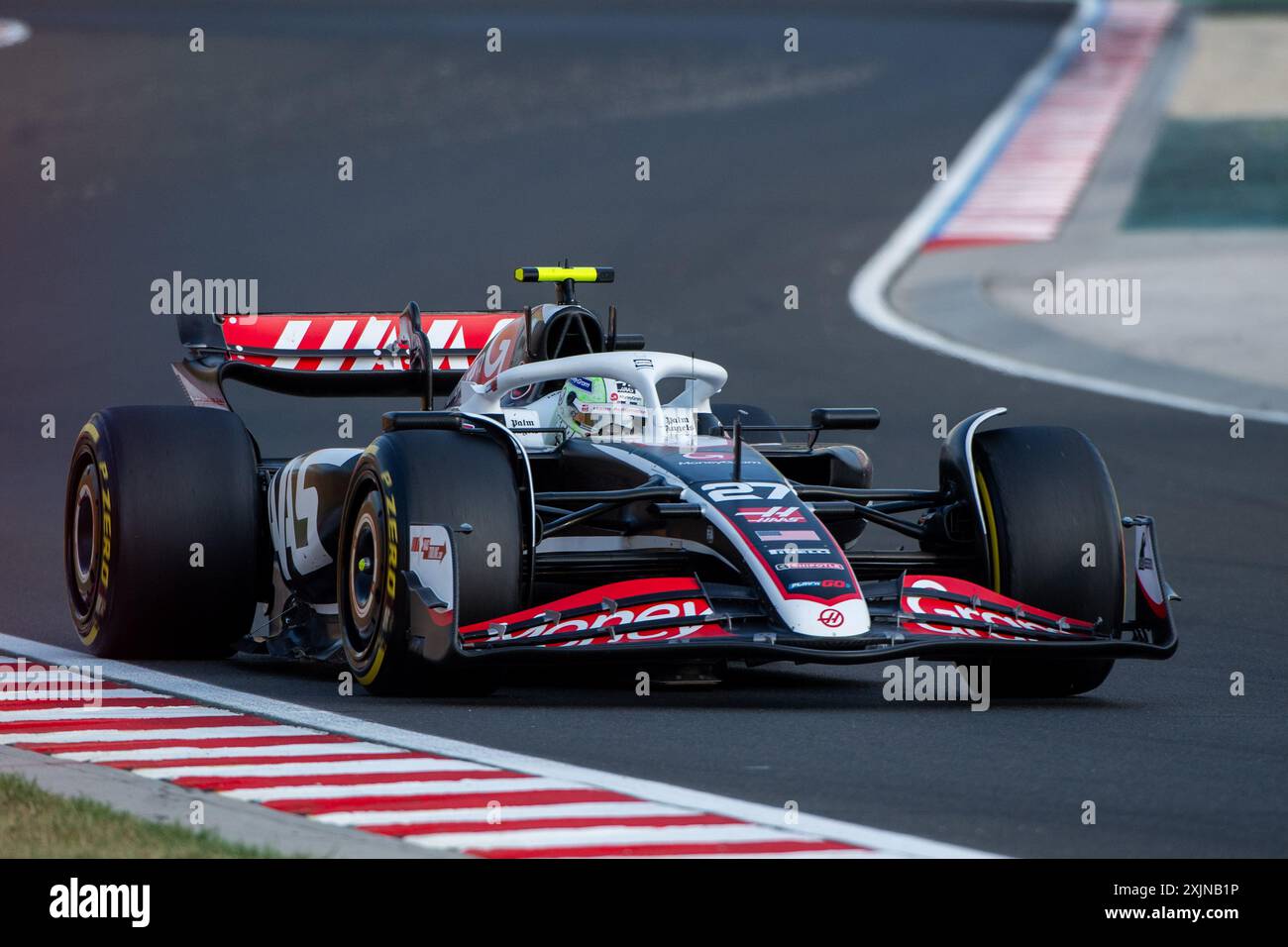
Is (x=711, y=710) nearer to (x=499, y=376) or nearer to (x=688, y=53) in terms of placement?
(x=499, y=376)

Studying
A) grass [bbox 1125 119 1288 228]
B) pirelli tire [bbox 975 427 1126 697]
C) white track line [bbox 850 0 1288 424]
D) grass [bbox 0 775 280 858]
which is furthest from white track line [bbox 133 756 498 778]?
grass [bbox 1125 119 1288 228]

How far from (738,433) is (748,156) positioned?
26350mm

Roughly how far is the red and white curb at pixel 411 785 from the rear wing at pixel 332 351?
10.4 ft

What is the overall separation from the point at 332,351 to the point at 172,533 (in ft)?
7.38

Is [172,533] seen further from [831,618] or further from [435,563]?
[831,618]

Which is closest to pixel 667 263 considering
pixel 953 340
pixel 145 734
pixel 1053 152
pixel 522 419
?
pixel 953 340

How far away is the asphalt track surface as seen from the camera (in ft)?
26.9

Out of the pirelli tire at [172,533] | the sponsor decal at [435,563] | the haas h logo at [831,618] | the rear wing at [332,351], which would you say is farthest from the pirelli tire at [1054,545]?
the pirelli tire at [172,533]

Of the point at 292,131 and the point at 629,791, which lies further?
the point at 292,131

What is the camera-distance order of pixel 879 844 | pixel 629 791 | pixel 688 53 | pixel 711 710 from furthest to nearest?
pixel 688 53 → pixel 711 710 → pixel 629 791 → pixel 879 844

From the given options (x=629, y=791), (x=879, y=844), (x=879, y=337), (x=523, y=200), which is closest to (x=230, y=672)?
(x=629, y=791)

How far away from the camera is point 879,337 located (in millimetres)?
23188

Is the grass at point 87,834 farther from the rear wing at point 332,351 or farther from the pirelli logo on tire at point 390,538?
the rear wing at point 332,351

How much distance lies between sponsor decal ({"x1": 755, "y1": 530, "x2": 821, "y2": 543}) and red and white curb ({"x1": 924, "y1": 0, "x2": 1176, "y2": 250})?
1955 centimetres
